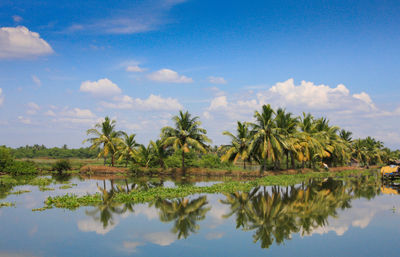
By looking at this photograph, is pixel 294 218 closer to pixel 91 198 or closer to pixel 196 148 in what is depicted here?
pixel 91 198

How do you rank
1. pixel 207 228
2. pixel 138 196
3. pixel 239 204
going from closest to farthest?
pixel 207 228, pixel 239 204, pixel 138 196

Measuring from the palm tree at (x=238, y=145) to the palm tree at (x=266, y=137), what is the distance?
1.40 metres

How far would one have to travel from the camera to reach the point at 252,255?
8.20 meters

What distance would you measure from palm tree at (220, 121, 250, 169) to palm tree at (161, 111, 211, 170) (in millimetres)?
2575

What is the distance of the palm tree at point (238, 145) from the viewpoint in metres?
32.6

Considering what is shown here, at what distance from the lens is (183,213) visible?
13086mm

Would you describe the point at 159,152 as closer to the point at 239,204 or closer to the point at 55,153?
the point at 239,204

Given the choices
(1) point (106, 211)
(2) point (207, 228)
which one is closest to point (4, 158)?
(1) point (106, 211)

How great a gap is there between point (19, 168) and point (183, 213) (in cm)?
2607

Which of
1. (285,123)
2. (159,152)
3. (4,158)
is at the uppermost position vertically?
(285,123)

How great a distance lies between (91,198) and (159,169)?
19331 millimetres

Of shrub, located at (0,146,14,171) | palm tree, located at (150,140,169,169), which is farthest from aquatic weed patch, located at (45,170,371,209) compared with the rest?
shrub, located at (0,146,14,171)

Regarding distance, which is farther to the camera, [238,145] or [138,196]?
[238,145]

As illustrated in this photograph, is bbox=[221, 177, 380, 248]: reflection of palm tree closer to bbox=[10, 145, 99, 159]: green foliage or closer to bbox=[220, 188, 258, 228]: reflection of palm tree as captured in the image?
bbox=[220, 188, 258, 228]: reflection of palm tree
